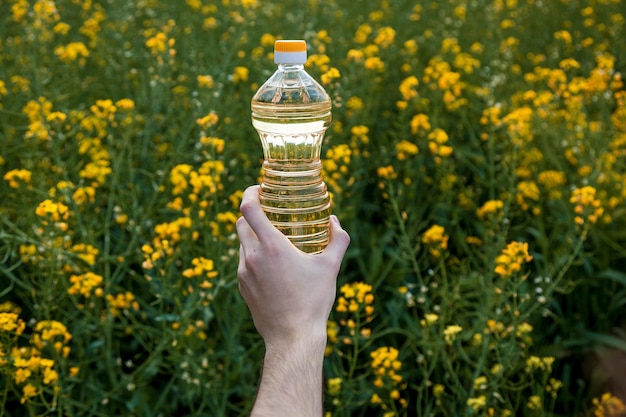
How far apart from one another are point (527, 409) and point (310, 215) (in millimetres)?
1179

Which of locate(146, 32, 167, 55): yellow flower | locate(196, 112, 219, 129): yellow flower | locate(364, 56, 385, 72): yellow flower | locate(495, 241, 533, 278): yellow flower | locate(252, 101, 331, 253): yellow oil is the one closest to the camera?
locate(252, 101, 331, 253): yellow oil

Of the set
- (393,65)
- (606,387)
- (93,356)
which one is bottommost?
(606,387)

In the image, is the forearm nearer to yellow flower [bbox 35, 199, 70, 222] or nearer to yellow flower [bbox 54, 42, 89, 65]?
yellow flower [bbox 35, 199, 70, 222]

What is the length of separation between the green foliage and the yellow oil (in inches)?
22.0

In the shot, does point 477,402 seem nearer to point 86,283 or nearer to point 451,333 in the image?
point 451,333

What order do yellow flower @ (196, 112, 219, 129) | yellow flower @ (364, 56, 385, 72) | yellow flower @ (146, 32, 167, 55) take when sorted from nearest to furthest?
yellow flower @ (196, 112, 219, 129) → yellow flower @ (146, 32, 167, 55) → yellow flower @ (364, 56, 385, 72)

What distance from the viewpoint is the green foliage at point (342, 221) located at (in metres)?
2.48

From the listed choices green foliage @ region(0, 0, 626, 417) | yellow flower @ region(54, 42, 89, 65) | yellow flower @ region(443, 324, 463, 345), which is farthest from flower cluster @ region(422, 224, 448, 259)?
yellow flower @ region(54, 42, 89, 65)

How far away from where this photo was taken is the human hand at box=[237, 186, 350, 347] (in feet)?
4.42

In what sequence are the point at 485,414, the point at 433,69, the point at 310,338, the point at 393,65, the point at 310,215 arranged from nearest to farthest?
1. the point at 310,338
2. the point at 310,215
3. the point at 485,414
4. the point at 433,69
5. the point at 393,65

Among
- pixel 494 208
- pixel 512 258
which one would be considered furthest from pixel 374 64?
pixel 512 258

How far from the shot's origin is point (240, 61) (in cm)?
446

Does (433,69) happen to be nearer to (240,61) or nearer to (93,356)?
(240,61)

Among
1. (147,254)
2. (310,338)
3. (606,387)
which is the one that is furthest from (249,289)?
(606,387)
